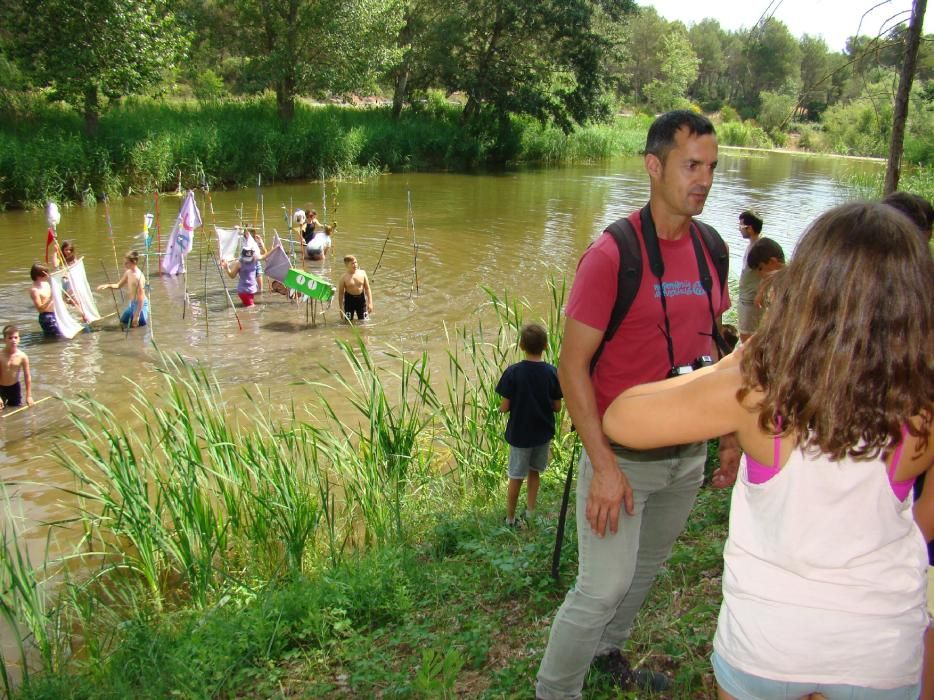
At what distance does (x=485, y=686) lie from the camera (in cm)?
303

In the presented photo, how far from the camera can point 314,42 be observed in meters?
29.2

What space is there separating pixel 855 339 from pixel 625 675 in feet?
5.98

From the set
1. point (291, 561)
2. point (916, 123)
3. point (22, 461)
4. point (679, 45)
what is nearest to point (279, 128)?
point (916, 123)

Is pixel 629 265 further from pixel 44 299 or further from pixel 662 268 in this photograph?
pixel 44 299

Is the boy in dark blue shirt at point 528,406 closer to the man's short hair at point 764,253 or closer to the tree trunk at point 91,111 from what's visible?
the man's short hair at point 764,253

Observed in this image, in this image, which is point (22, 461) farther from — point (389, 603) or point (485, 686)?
point (485, 686)

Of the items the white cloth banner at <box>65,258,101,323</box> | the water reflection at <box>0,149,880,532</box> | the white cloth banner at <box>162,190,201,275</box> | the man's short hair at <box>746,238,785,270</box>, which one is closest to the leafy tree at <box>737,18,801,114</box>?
the water reflection at <box>0,149,880,532</box>

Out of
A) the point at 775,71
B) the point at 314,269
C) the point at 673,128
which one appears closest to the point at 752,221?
the point at 673,128

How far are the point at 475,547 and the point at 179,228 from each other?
10.4 metres

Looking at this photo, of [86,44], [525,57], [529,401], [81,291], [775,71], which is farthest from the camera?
[775,71]

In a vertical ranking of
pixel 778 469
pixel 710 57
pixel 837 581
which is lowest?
pixel 837 581

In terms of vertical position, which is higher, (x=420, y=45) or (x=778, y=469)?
(x=420, y=45)

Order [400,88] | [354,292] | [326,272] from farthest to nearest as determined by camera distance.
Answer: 1. [400,88]
2. [326,272]
3. [354,292]

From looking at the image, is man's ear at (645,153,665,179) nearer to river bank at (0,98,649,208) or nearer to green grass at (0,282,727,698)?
green grass at (0,282,727,698)
